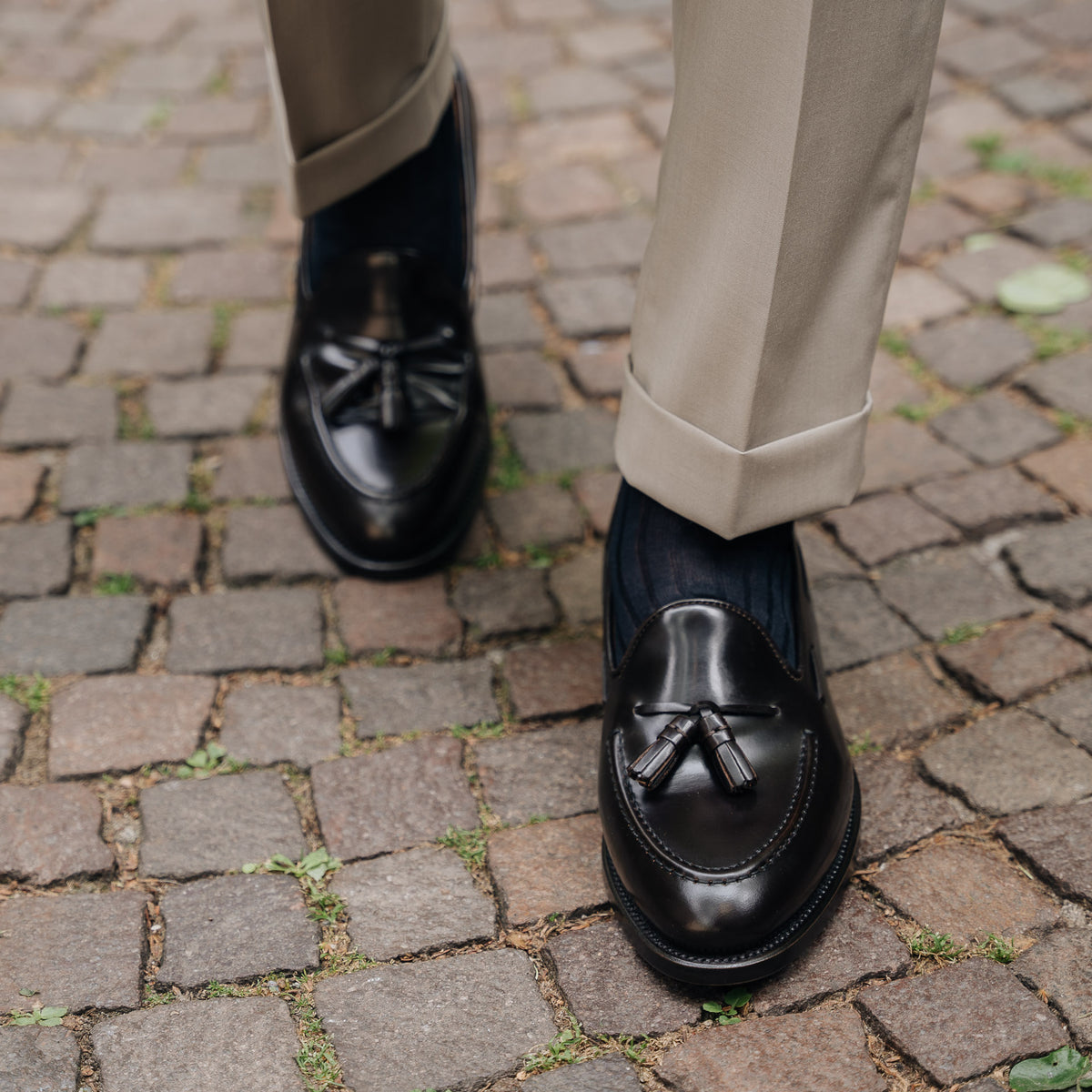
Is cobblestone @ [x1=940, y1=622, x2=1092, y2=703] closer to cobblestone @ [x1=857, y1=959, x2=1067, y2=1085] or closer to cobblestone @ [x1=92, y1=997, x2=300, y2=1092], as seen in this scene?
cobblestone @ [x1=857, y1=959, x2=1067, y2=1085]

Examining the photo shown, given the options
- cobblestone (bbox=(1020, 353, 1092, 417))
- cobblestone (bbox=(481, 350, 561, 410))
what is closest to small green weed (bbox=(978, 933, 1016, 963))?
cobblestone (bbox=(1020, 353, 1092, 417))

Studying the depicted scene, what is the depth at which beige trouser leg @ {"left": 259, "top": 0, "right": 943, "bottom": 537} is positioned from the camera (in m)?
1.22

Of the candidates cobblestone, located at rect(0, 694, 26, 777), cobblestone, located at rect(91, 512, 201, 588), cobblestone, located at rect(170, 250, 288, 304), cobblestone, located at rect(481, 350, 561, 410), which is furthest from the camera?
cobblestone, located at rect(170, 250, 288, 304)

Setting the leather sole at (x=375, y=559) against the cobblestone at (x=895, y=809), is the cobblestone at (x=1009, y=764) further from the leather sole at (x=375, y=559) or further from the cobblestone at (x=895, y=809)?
the leather sole at (x=375, y=559)

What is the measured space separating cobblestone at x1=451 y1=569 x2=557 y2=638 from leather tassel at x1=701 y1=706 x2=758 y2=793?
0.57m

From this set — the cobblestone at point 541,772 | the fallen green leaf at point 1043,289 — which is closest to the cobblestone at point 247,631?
the cobblestone at point 541,772

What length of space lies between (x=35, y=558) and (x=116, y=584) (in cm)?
16

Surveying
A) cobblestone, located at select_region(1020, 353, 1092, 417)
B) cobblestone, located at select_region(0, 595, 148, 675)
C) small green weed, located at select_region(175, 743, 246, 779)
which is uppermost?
cobblestone, located at select_region(1020, 353, 1092, 417)

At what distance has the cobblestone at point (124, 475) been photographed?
7.12 ft

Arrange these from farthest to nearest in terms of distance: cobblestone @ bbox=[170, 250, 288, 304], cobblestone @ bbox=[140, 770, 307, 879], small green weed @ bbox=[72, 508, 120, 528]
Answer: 1. cobblestone @ bbox=[170, 250, 288, 304]
2. small green weed @ bbox=[72, 508, 120, 528]
3. cobblestone @ bbox=[140, 770, 307, 879]

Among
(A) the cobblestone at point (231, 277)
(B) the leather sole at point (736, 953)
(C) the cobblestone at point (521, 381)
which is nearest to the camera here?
(B) the leather sole at point (736, 953)

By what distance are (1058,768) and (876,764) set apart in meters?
0.24

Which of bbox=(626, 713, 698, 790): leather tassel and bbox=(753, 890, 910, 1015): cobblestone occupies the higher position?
bbox=(626, 713, 698, 790): leather tassel

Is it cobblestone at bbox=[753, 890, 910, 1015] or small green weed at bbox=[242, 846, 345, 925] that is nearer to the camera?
cobblestone at bbox=[753, 890, 910, 1015]
